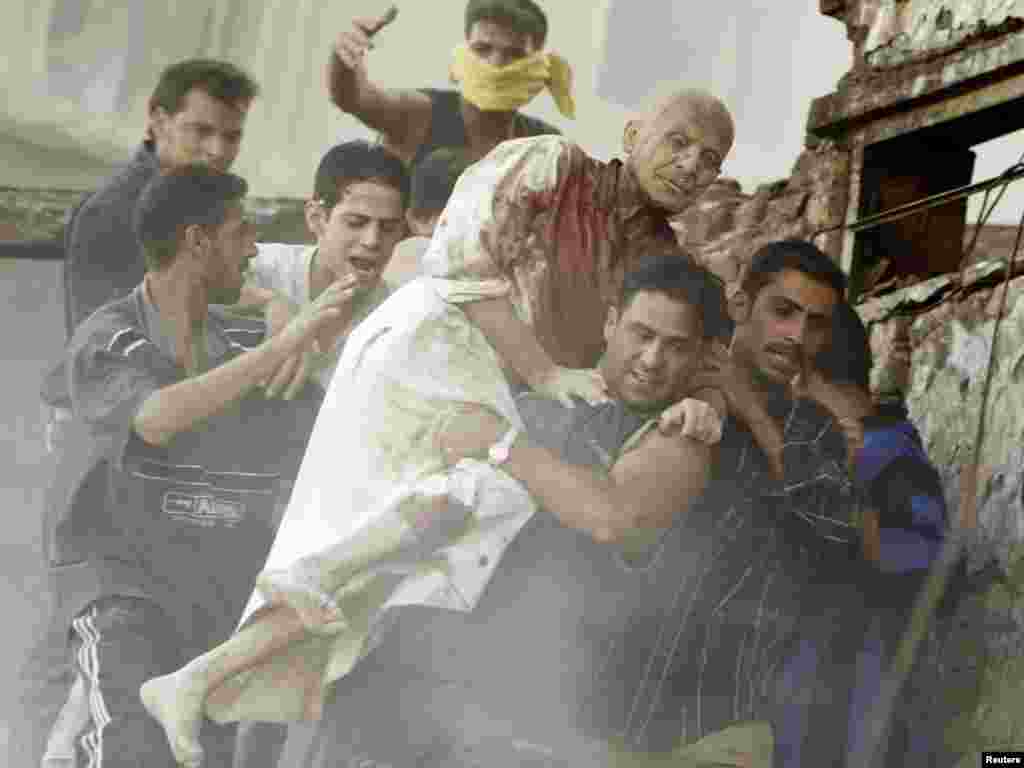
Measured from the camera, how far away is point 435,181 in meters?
9.42

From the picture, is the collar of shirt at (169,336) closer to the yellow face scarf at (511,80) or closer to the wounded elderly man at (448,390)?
the wounded elderly man at (448,390)

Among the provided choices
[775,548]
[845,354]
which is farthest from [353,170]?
[775,548]

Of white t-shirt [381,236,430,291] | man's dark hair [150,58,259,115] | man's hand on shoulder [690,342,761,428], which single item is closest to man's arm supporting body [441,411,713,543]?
man's hand on shoulder [690,342,761,428]

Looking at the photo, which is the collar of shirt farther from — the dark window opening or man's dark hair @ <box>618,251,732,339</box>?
the dark window opening

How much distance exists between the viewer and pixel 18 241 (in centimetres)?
959

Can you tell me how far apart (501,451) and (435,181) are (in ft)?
3.44

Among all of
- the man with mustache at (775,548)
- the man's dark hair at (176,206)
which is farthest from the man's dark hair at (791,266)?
the man's dark hair at (176,206)

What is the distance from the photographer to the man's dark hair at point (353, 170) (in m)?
9.46

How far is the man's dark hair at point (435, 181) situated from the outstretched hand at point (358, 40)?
1.39 feet

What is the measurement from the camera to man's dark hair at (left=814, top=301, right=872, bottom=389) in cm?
941

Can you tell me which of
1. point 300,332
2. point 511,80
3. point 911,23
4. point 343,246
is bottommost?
point 300,332

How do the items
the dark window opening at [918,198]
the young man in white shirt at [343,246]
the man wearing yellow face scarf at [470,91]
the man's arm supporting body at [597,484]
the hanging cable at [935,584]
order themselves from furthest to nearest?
the dark window opening at [918,198]
the man wearing yellow face scarf at [470,91]
the young man in white shirt at [343,246]
the hanging cable at [935,584]
the man's arm supporting body at [597,484]

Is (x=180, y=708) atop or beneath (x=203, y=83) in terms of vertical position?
beneath

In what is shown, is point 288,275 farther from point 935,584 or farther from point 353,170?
point 935,584
